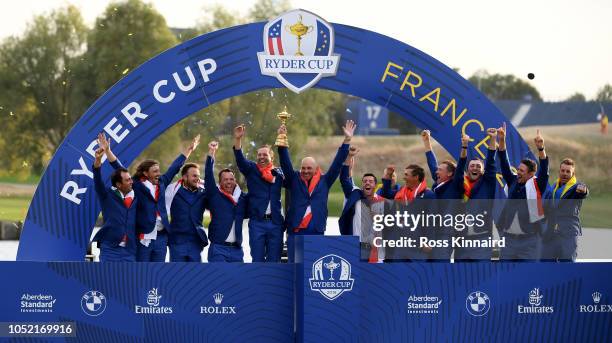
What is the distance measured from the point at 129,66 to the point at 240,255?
26.2m

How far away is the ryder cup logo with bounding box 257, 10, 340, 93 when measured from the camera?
43.9 ft

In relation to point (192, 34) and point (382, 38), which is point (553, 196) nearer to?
point (382, 38)

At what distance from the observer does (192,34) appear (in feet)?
133

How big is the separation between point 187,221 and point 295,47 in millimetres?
2363

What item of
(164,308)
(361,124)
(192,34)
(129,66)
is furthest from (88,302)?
(361,124)

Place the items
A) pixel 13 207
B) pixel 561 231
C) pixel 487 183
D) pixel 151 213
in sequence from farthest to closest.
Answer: pixel 13 207 → pixel 151 213 → pixel 487 183 → pixel 561 231

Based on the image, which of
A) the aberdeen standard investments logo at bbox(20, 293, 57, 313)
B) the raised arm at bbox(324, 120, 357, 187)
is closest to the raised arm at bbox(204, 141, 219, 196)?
the raised arm at bbox(324, 120, 357, 187)

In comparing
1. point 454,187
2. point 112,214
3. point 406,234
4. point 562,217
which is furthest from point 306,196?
point 562,217

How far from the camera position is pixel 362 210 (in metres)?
11.2

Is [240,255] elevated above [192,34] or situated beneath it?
situated beneath

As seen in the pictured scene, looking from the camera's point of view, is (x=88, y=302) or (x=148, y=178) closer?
(x=88, y=302)

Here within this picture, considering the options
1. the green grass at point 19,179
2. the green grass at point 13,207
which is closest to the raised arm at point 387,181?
the green grass at point 19,179

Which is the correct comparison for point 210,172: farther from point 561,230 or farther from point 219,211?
point 561,230

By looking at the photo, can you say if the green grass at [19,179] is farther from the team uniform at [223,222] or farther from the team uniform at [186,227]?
the team uniform at [223,222]
